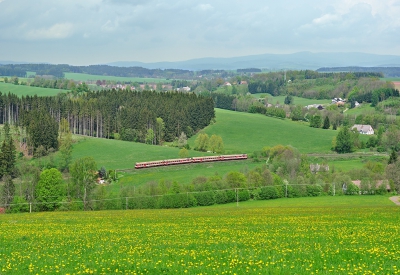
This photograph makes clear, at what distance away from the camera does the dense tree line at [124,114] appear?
12694 centimetres

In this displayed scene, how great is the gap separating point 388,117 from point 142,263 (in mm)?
148734

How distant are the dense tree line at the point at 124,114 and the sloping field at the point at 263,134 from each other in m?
6.17

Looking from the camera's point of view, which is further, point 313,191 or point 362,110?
point 362,110

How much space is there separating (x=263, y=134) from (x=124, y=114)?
37.2 metres

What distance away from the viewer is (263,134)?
5285 inches

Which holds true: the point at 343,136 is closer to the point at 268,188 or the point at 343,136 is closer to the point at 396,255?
the point at 268,188

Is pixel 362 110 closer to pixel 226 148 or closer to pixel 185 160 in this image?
pixel 226 148

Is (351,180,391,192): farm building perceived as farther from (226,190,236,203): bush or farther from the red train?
the red train

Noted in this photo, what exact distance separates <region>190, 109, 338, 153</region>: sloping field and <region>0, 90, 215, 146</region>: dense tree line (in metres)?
6.17

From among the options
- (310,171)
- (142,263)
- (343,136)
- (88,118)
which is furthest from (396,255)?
(88,118)

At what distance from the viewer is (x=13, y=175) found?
78.3 m

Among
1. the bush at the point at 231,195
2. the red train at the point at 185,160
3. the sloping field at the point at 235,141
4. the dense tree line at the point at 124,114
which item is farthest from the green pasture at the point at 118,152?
the bush at the point at 231,195

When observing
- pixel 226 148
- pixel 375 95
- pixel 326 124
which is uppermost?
pixel 375 95

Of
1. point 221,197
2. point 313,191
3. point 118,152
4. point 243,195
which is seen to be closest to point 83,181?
point 221,197
